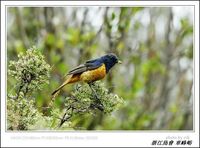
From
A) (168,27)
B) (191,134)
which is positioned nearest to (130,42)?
(168,27)

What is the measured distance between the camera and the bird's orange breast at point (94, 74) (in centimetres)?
370

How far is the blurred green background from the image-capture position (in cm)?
512

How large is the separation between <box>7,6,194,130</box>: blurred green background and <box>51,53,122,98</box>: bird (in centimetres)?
119

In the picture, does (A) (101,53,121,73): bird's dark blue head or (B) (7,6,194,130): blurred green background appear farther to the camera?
(B) (7,6,194,130): blurred green background

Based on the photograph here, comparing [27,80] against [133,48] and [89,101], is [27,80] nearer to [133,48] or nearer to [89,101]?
[89,101]

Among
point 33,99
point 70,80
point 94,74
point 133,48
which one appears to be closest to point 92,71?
point 94,74

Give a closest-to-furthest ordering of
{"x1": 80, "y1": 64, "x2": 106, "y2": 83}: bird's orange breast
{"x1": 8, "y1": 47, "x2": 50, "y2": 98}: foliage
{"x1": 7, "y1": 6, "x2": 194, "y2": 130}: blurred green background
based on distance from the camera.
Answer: {"x1": 8, "y1": 47, "x2": 50, "y2": 98}: foliage < {"x1": 80, "y1": 64, "x2": 106, "y2": 83}: bird's orange breast < {"x1": 7, "y1": 6, "x2": 194, "y2": 130}: blurred green background

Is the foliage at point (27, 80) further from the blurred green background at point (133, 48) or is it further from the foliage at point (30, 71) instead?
the blurred green background at point (133, 48)

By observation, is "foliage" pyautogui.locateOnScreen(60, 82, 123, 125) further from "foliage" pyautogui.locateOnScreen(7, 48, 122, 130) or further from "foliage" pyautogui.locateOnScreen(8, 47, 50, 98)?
"foliage" pyautogui.locateOnScreen(8, 47, 50, 98)

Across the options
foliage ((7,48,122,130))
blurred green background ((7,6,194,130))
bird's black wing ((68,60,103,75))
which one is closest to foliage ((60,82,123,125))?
foliage ((7,48,122,130))

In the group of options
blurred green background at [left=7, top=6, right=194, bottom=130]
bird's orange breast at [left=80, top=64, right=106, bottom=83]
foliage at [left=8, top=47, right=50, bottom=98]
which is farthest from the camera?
blurred green background at [left=7, top=6, right=194, bottom=130]

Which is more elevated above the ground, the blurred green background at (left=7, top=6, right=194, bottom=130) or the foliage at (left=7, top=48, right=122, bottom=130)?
the foliage at (left=7, top=48, right=122, bottom=130)

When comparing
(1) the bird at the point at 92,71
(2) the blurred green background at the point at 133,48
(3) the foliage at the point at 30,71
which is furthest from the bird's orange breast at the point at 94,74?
(2) the blurred green background at the point at 133,48

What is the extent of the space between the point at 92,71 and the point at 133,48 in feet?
5.43
